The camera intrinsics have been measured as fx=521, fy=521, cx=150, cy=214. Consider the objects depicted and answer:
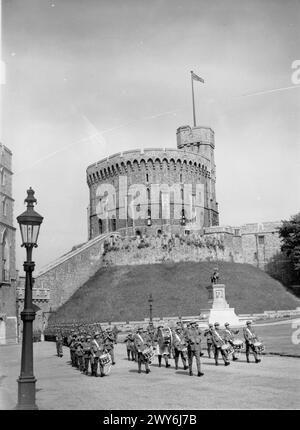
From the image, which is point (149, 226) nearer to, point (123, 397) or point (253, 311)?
point (253, 311)

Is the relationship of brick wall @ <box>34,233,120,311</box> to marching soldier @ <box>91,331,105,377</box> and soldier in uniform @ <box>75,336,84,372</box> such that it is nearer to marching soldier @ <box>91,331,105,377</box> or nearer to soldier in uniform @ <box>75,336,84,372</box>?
soldier in uniform @ <box>75,336,84,372</box>

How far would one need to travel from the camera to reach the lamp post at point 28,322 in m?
10.9

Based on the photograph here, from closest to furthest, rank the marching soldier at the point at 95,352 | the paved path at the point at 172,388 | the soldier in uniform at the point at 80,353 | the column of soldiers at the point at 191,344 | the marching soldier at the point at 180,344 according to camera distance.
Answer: the paved path at the point at 172,388
the column of soldiers at the point at 191,344
the marching soldier at the point at 95,352
the marching soldier at the point at 180,344
the soldier in uniform at the point at 80,353

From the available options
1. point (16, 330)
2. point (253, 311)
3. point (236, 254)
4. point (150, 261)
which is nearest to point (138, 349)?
point (16, 330)

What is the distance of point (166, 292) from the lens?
196ft

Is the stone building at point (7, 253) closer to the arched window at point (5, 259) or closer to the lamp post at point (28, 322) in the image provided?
the arched window at point (5, 259)

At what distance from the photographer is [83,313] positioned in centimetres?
5716

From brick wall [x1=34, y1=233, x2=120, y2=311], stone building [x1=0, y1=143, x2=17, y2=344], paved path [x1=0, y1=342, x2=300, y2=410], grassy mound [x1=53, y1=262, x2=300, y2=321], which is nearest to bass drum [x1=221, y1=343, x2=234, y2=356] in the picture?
paved path [x1=0, y1=342, x2=300, y2=410]

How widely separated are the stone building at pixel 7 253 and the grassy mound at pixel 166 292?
1178 centimetres

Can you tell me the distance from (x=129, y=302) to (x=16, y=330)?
50.8 ft

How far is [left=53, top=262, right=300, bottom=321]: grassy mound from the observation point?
2178 inches

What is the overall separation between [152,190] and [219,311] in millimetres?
41188

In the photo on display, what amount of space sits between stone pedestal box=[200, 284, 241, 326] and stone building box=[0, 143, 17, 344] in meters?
16.5

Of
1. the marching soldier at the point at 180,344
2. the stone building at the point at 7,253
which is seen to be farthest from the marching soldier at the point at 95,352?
the stone building at the point at 7,253
